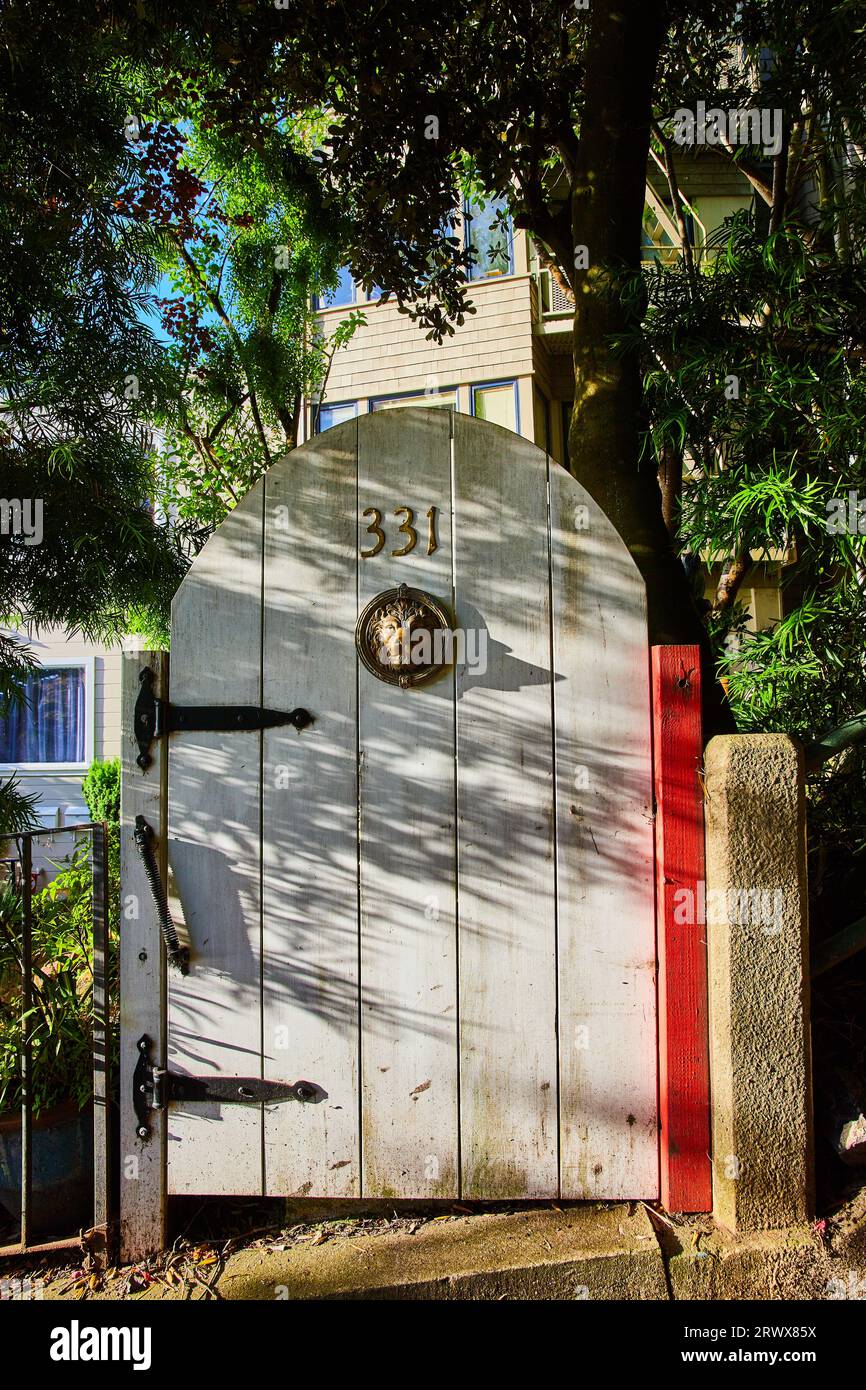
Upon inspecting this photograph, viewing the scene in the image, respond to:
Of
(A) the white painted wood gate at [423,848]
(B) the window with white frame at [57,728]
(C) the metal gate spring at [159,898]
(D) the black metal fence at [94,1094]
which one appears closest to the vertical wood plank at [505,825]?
(A) the white painted wood gate at [423,848]

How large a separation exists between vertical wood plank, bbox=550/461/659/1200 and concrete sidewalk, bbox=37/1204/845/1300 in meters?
0.12

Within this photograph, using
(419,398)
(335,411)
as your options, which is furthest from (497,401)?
(335,411)

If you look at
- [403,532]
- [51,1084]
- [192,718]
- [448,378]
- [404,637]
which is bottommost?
[51,1084]

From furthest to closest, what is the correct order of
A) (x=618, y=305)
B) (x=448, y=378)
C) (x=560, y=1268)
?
1. (x=448, y=378)
2. (x=618, y=305)
3. (x=560, y=1268)

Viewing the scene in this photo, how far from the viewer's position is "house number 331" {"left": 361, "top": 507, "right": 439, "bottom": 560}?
6.54 feet

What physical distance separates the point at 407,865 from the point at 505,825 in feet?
0.87

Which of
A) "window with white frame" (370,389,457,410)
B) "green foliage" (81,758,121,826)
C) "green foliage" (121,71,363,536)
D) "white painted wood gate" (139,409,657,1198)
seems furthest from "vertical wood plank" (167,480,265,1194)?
"window with white frame" (370,389,457,410)

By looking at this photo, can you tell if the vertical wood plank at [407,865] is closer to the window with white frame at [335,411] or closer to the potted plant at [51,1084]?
the potted plant at [51,1084]

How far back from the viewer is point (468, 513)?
199 centimetres

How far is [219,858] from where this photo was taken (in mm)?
1989

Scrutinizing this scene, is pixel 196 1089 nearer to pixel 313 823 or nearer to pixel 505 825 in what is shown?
pixel 313 823

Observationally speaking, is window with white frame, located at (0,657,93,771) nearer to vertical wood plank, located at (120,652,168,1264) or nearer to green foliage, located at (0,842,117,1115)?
green foliage, located at (0,842,117,1115)
